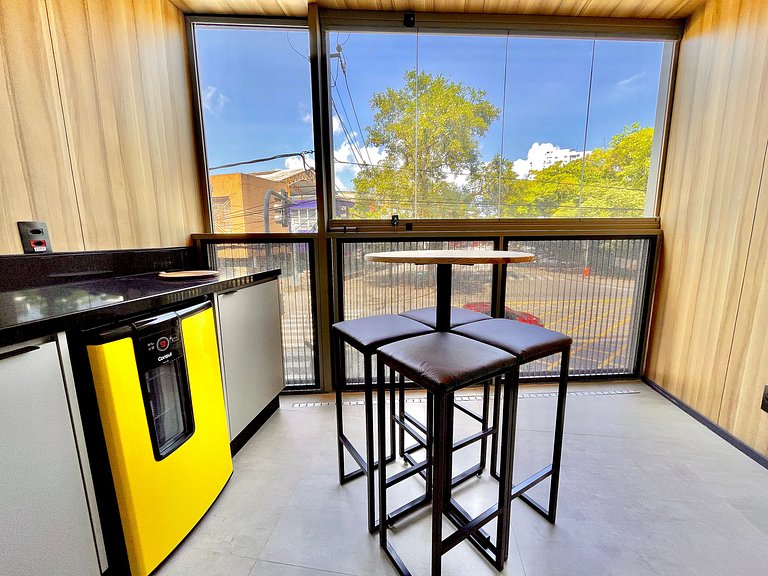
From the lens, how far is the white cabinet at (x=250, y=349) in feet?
5.64

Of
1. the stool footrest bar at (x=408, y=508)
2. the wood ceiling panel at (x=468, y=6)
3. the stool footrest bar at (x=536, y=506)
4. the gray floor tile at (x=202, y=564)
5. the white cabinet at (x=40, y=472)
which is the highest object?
the wood ceiling panel at (x=468, y=6)

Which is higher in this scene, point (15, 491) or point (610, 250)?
A: point (610, 250)

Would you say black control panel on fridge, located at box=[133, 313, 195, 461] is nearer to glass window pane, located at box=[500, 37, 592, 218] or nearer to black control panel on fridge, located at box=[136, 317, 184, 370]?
black control panel on fridge, located at box=[136, 317, 184, 370]

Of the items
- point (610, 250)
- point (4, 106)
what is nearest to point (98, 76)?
point (4, 106)

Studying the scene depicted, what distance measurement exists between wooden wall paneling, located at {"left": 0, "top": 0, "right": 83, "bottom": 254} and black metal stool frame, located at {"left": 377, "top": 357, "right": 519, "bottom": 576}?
1513 mm

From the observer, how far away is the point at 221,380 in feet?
5.35

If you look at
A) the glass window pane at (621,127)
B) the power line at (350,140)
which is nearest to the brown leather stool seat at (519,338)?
the power line at (350,140)

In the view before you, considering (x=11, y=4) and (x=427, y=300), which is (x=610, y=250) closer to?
(x=427, y=300)

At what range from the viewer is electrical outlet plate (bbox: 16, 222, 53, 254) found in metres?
1.28

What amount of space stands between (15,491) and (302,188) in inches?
76.2

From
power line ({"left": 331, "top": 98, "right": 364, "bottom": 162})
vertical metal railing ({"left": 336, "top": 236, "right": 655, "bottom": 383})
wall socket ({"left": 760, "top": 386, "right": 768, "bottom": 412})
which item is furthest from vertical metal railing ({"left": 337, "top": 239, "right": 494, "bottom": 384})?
wall socket ({"left": 760, "top": 386, "right": 768, "bottom": 412})

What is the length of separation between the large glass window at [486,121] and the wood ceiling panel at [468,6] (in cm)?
15

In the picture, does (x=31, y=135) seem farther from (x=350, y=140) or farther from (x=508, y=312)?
(x=508, y=312)

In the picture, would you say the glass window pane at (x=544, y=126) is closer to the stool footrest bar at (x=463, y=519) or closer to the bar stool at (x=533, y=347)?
the bar stool at (x=533, y=347)
